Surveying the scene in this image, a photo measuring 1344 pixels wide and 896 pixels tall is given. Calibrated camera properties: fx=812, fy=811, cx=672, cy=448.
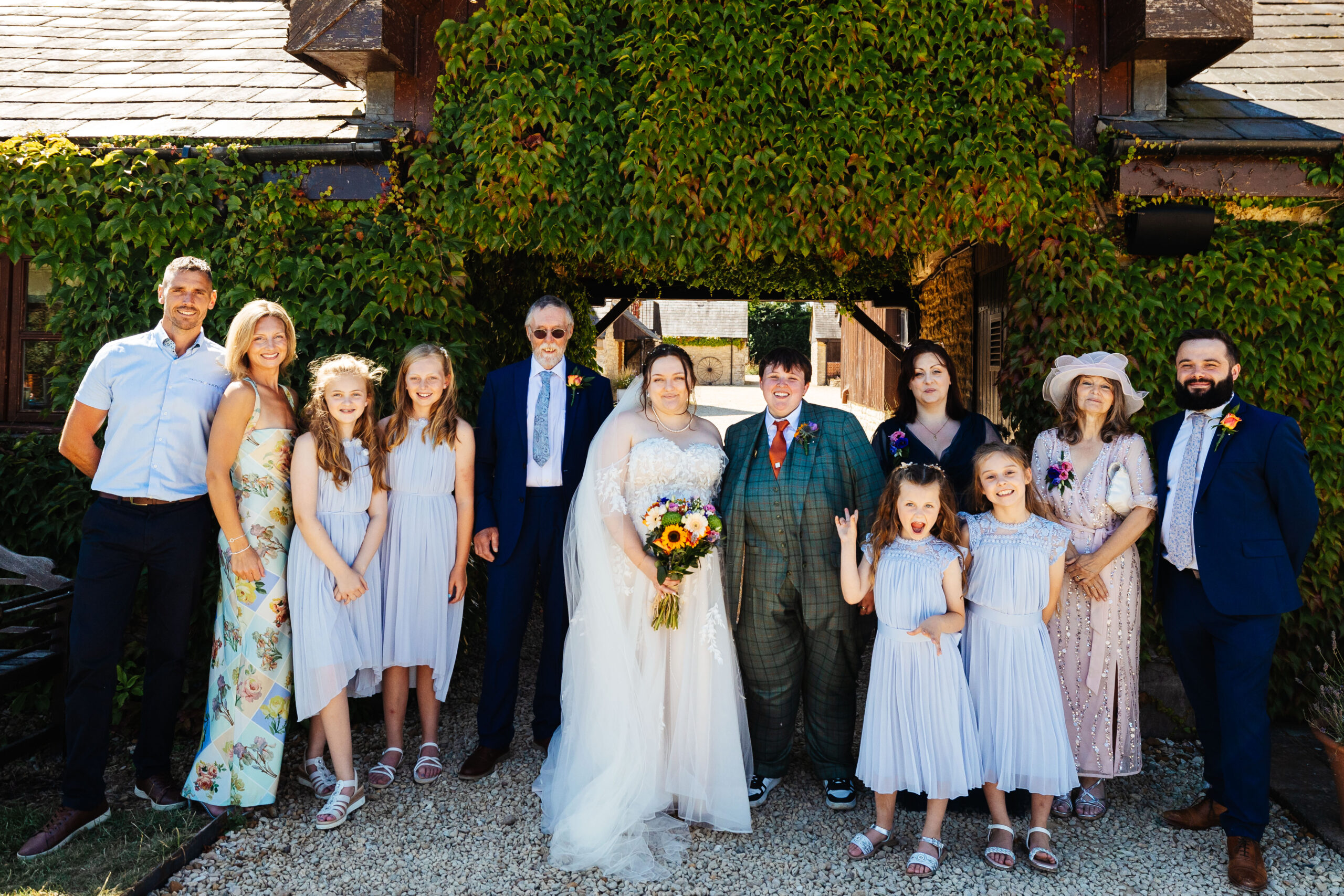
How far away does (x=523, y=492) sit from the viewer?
13.6ft

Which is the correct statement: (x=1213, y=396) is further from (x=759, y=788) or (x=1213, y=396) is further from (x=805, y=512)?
(x=759, y=788)

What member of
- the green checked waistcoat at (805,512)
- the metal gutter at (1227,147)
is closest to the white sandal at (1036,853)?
the green checked waistcoat at (805,512)

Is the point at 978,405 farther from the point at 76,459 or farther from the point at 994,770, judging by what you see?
the point at 76,459

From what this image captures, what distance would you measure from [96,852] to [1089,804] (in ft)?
14.2

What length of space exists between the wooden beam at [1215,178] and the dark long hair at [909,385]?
5.82 feet

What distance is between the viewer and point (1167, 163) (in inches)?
182

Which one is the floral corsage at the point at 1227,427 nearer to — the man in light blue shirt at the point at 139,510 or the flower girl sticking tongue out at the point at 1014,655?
the flower girl sticking tongue out at the point at 1014,655

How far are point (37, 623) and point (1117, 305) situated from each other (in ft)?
20.3

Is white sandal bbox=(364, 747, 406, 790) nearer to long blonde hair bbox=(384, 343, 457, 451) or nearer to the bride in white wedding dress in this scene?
the bride in white wedding dress

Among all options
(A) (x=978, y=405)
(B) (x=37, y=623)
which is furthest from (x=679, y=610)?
(A) (x=978, y=405)

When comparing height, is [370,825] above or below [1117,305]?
below

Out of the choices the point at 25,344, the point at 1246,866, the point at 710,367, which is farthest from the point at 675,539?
the point at 710,367

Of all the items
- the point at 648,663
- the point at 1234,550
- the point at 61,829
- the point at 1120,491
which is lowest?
the point at 61,829

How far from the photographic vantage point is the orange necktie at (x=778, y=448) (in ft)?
12.3
